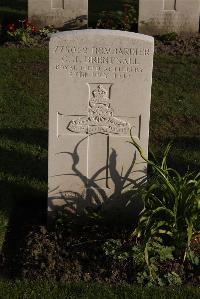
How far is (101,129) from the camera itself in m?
5.20

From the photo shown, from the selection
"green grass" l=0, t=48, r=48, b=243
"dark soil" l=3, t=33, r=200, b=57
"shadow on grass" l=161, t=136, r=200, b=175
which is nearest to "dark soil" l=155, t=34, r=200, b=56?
"dark soil" l=3, t=33, r=200, b=57

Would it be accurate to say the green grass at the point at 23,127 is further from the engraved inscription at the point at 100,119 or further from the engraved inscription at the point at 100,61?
the engraved inscription at the point at 100,61

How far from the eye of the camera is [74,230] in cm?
539

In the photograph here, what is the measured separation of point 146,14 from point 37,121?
12.7ft

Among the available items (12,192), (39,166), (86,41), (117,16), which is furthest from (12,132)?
(117,16)

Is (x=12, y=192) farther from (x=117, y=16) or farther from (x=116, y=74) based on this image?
(x=117, y=16)

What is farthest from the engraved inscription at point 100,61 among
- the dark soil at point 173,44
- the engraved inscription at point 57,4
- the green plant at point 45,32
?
the engraved inscription at point 57,4

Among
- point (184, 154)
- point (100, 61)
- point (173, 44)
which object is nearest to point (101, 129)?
point (100, 61)

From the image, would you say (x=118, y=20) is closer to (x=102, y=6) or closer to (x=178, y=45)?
(x=178, y=45)

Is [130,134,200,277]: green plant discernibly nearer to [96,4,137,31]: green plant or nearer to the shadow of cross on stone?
the shadow of cross on stone

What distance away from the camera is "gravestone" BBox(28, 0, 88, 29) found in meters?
10.7

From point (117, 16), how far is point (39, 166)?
500 cm

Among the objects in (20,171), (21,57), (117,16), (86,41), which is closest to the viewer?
(86,41)

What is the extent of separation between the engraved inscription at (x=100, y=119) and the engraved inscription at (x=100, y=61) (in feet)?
0.40
